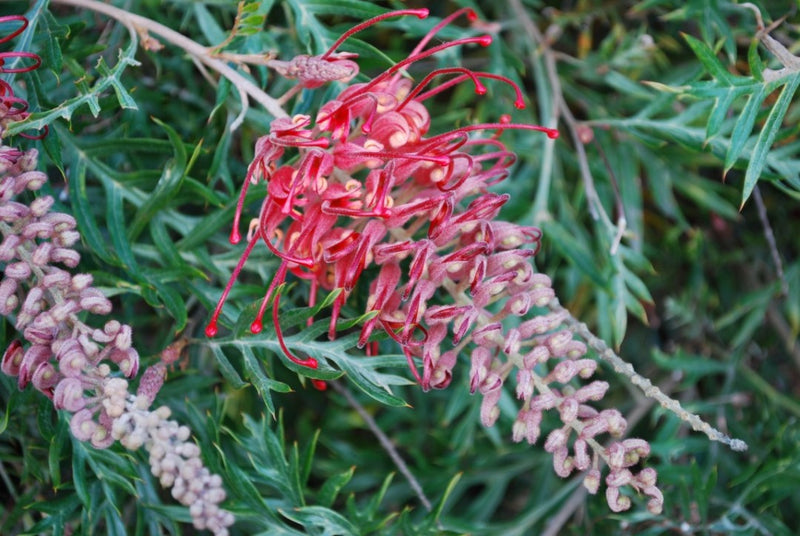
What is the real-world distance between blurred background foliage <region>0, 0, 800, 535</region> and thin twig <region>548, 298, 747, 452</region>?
147 millimetres

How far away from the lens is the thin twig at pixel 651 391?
500 millimetres

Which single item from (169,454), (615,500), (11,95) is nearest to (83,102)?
(11,95)

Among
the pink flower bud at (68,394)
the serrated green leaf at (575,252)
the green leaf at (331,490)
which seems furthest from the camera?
the serrated green leaf at (575,252)

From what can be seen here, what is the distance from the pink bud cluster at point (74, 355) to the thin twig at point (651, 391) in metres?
0.29

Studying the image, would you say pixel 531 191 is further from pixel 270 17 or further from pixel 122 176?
pixel 122 176

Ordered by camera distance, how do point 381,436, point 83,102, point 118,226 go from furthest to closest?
1. point 381,436
2. point 118,226
3. point 83,102

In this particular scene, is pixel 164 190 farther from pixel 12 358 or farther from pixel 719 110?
pixel 719 110

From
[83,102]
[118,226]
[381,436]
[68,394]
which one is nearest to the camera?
[68,394]

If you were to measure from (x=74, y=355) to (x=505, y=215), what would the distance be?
0.52 meters

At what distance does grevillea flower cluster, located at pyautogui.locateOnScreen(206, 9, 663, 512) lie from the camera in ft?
1.76

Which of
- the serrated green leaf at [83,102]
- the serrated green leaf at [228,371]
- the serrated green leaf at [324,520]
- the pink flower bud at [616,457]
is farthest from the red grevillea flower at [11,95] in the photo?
the pink flower bud at [616,457]

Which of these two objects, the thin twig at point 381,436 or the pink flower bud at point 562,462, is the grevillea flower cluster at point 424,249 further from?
the thin twig at point 381,436

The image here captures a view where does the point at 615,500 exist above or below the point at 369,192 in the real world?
below

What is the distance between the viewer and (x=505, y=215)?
2.88 ft
